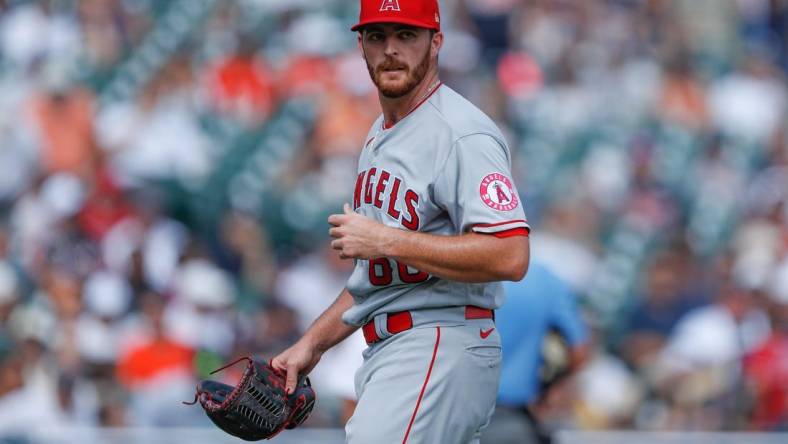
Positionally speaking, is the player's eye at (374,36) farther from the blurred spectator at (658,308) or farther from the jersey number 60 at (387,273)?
the blurred spectator at (658,308)

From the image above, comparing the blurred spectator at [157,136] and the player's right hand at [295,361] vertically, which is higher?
the blurred spectator at [157,136]

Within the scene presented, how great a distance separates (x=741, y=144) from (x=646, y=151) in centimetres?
89

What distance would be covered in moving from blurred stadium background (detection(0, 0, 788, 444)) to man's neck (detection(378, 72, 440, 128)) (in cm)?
331

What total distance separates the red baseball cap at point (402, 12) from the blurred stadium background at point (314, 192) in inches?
139

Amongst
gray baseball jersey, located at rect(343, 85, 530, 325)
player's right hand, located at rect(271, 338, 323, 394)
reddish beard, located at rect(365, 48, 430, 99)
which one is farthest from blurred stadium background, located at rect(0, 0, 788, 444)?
reddish beard, located at rect(365, 48, 430, 99)

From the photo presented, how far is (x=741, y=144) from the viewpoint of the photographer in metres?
9.81

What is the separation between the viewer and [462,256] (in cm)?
306

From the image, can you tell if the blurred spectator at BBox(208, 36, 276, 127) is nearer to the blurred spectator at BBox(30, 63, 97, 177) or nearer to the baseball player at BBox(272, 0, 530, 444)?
the blurred spectator at BBox(30, 63, 97, 177)

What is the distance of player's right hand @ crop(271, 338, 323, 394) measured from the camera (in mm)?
3555

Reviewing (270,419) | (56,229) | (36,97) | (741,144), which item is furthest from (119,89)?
(270,419)

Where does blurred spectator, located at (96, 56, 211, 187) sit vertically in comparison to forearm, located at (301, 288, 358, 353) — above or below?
above

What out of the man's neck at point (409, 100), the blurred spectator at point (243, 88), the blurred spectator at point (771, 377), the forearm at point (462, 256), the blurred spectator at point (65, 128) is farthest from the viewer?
the blurred spectator at point (243, 88)

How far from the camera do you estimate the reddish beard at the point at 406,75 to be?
129 inches

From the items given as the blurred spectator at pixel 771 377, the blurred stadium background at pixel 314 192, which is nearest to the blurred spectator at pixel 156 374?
the blurred stadium background at pixel 314 192
